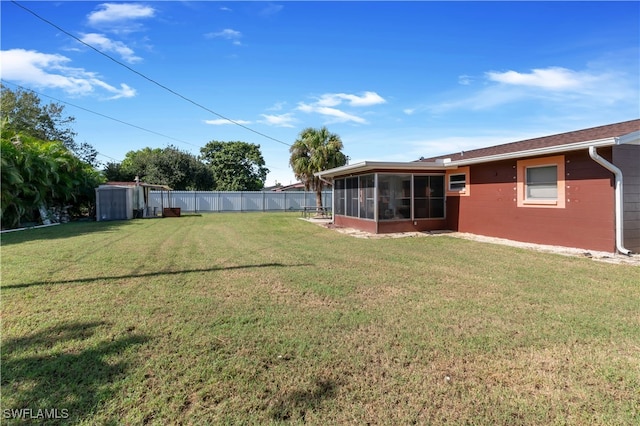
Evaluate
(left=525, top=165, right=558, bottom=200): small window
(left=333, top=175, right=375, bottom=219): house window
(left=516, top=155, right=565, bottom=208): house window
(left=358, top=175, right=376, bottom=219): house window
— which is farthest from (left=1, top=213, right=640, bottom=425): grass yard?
(left=333, top=175, right=375, bottom=219): house window

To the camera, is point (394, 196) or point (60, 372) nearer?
point (60, 372)

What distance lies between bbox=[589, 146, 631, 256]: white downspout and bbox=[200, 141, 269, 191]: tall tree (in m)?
35.7

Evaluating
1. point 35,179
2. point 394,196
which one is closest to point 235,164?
point 35,179

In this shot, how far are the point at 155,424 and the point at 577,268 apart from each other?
722cm

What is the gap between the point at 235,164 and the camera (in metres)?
41.5

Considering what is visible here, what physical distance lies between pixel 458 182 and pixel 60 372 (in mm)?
12169

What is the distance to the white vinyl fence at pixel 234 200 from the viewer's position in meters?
26.6

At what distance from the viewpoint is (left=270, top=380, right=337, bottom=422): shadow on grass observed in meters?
2.14

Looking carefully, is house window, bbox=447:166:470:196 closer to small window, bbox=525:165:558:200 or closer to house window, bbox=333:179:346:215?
small window, bbox=525:165:558:200

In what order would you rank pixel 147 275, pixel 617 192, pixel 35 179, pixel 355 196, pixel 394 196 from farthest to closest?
pixel 35 179, pixel 355 196, pixel 394 196, pixel 617 192, pixel 147 275

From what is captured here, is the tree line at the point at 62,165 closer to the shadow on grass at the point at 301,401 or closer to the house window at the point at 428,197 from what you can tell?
the house window at the point at 428,197

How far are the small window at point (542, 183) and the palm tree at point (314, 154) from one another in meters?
11.4

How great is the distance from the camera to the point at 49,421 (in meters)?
2.05

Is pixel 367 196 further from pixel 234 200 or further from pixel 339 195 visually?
pixel 234 200
